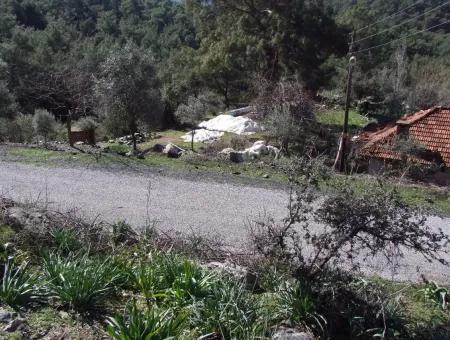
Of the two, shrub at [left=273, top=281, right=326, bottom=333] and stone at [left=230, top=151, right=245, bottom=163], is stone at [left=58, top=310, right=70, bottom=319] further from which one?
stone at [left=230, top=151, right=245, bottom=163]

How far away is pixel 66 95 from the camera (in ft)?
83.4

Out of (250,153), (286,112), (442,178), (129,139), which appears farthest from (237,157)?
(129,139)

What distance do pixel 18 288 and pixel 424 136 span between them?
57.6 feet

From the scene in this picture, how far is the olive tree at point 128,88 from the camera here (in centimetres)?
1445

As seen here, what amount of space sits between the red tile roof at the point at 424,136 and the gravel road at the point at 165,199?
848cm

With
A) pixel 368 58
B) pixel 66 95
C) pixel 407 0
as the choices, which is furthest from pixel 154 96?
pixel 407 0

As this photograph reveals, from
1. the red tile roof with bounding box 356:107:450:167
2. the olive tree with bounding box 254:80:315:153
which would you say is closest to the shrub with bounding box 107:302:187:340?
the olive tree with bounding box 254:80:315:153

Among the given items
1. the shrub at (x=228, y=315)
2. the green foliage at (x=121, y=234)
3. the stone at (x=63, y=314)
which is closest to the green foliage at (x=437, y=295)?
the shrub at (x=228, y=315)

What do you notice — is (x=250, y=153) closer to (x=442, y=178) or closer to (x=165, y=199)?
(x=165, y=199)

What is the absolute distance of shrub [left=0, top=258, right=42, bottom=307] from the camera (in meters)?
4.47

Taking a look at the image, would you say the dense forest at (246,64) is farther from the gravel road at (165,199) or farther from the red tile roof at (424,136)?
the gravel road at (165,199)

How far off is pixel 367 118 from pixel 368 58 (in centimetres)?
900

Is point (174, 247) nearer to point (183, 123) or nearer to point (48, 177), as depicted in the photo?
point (48, 177)

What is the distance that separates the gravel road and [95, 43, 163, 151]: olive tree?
11.4 ft
